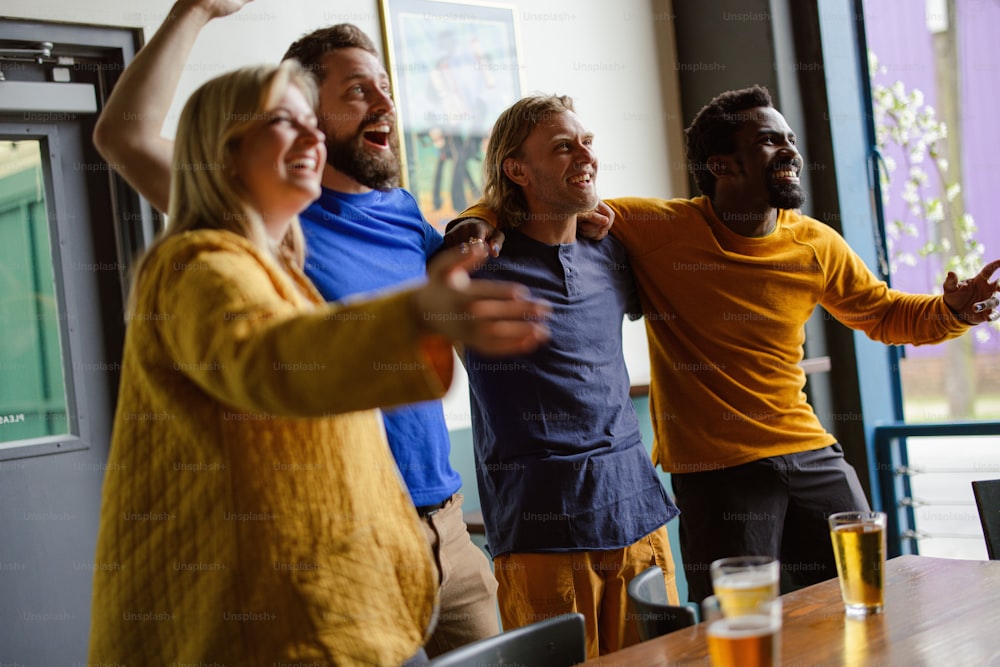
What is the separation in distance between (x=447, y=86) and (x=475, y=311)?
2.64 meters

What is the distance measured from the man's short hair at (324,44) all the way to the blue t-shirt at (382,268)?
29 cm

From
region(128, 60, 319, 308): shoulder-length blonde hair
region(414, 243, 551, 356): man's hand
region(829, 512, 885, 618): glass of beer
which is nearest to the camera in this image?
region(414, 243, 551, 356): man's hand

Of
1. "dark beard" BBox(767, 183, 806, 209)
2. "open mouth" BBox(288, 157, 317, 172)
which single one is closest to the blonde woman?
"open mouth" BBox(288, 157, 317, 172)

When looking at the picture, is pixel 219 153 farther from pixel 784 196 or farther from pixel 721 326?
pixel 784 196

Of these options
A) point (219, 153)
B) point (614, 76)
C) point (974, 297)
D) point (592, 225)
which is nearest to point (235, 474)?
point (219, 153)

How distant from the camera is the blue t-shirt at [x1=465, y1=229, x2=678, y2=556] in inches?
80.3

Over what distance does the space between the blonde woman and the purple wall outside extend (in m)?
3.19

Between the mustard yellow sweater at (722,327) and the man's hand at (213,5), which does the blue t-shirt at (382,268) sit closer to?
the man's hand at (213,5)

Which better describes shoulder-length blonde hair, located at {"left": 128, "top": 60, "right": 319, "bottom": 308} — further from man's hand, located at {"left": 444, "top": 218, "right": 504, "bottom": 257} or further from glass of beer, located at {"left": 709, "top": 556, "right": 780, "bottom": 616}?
man's hand, located at {"left": 444, "top": 218, "right": 504, "bottom": 257}

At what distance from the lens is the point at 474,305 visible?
812 millimetres

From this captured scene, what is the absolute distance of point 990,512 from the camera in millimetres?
1985

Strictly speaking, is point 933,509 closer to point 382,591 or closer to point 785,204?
point 785,204

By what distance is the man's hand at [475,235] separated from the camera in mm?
2115

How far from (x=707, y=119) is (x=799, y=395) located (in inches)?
30.4
